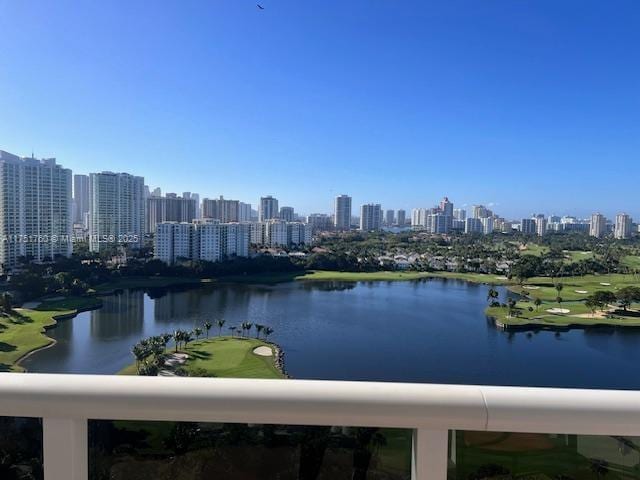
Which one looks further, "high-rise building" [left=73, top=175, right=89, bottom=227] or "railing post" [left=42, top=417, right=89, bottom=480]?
"high-rise building" [left=73, top=175, right=89, bottom=227]

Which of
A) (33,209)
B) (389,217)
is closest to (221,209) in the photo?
(33,209)

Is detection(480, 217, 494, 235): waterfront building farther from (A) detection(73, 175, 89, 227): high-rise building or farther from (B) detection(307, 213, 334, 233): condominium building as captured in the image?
(A) detection(73, 175, 89, 227): high-rise building

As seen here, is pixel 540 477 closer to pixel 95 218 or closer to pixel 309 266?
pixel 309 266

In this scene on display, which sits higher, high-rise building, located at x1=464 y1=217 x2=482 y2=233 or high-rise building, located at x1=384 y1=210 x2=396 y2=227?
high-rise building, located at x1=384 y1=210 x2=396 y2=227

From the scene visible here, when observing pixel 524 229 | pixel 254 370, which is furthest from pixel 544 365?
pixel 524 229

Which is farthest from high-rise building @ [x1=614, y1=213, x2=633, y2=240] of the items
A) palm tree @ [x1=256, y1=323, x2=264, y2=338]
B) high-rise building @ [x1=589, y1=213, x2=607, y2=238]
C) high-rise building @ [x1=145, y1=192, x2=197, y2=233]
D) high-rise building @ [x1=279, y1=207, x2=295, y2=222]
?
palm tree @ [x1=256, y1=323, x2=264, y2=338]

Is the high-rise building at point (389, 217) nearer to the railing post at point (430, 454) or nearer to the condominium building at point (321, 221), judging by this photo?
the condominium building at point (321, 221)

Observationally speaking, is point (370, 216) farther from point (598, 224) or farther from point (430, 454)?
point (430, 454)
